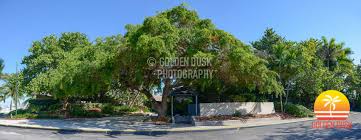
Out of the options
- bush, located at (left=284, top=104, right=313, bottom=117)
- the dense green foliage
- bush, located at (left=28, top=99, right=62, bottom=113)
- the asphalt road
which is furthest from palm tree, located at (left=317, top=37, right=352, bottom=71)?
bush, located at (left=28, top=99, right=62, bottom=113)

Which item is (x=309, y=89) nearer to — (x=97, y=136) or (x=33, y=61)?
(x=97, y=136)

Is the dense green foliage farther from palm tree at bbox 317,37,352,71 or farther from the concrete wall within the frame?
palm tree at bbox 317,37,352,71

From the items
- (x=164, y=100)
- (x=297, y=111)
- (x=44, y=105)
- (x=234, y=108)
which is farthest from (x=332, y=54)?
(x=44, y=105)

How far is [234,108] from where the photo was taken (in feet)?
78.2

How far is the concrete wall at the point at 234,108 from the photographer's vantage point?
22.7 metres

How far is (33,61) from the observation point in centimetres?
3600

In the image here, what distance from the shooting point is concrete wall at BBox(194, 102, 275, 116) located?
22.7 metres

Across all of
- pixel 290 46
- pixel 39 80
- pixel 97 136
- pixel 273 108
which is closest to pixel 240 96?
pixel 273 108

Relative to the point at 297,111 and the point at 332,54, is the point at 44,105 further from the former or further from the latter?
the point at 332,54

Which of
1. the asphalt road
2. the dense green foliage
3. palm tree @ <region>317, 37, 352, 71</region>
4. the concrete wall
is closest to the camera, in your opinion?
the asphalt road

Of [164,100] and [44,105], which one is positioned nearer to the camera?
[164,100]

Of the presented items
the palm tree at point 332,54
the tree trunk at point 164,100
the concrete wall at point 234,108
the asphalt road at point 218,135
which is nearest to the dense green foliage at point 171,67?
the tree trunk at point 164,100

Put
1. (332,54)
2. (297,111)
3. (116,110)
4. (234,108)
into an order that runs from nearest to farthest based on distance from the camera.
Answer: (234,108), (297,111), (116,110), (332,54)

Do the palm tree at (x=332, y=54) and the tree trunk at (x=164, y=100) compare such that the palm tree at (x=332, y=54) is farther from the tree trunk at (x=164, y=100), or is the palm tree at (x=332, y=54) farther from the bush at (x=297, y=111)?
the tree trunk at (x=164, y=100)
